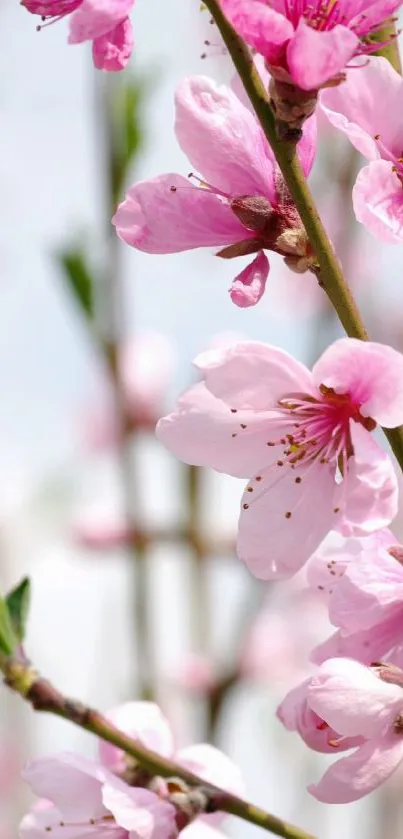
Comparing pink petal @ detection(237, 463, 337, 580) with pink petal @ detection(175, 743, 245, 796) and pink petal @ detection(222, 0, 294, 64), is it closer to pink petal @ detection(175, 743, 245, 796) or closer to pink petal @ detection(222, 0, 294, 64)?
pink petal @ detection(175, 743, 245, 796)

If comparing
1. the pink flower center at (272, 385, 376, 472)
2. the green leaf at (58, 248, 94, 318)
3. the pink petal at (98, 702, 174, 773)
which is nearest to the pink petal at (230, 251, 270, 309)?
the pink flower center at (272, 385, 376, 472)

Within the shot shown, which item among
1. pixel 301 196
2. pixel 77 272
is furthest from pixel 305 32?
pixel 77 272

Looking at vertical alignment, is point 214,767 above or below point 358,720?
below

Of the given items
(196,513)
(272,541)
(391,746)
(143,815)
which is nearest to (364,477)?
(272,541)

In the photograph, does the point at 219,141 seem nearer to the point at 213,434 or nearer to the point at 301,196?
the point at 301,196

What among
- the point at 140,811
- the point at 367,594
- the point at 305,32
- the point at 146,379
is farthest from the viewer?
the point at 146,379

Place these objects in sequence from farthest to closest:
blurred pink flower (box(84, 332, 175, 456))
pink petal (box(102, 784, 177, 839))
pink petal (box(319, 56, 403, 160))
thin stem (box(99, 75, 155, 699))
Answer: blurred pink flower (box(84, 332, 175, 456)), thin stem (box(99, 75, 155, 699)), pink petal (box(102, 784, 177, 839)), pink petal (box(319, 56, 403, 160))

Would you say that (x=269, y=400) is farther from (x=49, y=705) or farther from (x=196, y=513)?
(x=196, y=513)

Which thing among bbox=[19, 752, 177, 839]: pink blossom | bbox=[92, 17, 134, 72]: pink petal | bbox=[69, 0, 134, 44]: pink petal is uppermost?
bbox=[69, 0, 134, 44]: pink petal
